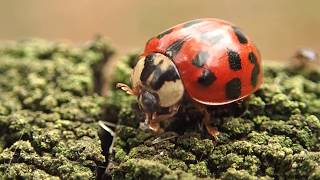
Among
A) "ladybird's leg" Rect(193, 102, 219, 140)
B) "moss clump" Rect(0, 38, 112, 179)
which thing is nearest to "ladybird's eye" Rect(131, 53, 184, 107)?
"ladybird's leg" Rect(193, 102, 219, 140)

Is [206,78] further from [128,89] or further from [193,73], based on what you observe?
[128,89]

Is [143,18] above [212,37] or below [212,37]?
below

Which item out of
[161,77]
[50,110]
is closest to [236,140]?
[161,77]

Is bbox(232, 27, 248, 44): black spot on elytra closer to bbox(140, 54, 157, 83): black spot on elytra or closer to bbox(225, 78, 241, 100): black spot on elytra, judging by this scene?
bbox(225, 78, 241, 100): black spot on elytra

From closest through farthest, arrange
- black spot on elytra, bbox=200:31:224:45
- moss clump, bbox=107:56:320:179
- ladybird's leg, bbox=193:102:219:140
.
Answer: moss clump, bbox=107:56:320:179
ladybird's leg, bbox=193:102:219:140
black spot on elytra, bbox=200:31:224:45

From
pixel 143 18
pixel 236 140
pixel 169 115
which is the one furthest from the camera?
pixel 143 18

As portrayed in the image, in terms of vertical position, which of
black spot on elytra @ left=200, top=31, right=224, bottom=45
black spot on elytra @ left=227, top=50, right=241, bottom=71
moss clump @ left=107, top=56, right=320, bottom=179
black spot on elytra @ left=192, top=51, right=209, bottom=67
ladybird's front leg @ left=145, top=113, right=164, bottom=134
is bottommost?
moss clump @ left=107, top=56, right=320, bottom=179

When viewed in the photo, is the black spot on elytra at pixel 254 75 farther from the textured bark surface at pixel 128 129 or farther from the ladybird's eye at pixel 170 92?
the ladybird's eye at pixel 170 92

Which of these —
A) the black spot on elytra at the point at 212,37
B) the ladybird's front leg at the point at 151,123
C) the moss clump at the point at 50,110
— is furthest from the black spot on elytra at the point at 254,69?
the moss clump at the point at 50,110
